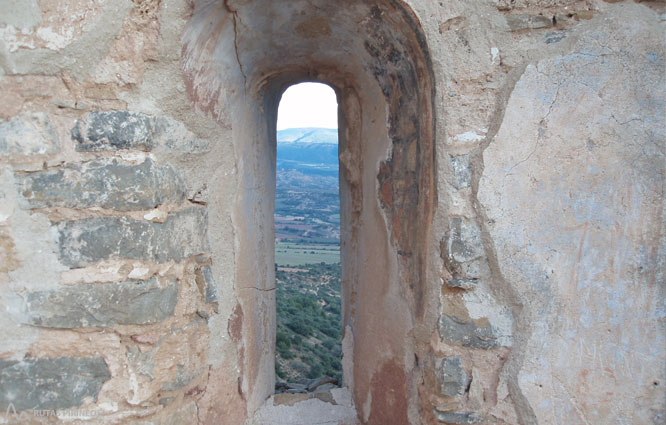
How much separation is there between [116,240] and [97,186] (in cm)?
16

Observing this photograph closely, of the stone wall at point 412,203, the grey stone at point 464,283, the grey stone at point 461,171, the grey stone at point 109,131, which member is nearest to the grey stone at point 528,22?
the stone wall at point 412,203

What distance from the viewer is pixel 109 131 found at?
1422 millimetres

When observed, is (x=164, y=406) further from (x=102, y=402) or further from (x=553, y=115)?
(x=553, y=115)

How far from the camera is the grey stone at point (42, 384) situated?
55.2 inches

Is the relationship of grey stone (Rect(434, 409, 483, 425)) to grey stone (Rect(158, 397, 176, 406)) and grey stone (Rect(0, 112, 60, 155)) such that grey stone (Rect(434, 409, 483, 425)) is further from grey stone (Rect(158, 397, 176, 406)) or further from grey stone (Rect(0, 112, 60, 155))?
grey stone (Rect(0, 112, 60, 155))

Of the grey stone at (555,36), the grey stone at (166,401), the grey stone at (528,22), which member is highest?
the grey stone at (528,22)

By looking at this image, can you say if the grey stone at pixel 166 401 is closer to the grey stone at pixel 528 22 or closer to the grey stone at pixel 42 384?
the grey stone at pixel 42 384

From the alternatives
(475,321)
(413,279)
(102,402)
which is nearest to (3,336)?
(102,402)

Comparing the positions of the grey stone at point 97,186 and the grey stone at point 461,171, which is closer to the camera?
the grey stone at point 97,186

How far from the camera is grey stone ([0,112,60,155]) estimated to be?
1.39 m

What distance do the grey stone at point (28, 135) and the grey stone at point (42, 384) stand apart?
0.59 meters

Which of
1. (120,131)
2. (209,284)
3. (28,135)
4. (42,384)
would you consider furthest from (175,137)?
(42,384)
